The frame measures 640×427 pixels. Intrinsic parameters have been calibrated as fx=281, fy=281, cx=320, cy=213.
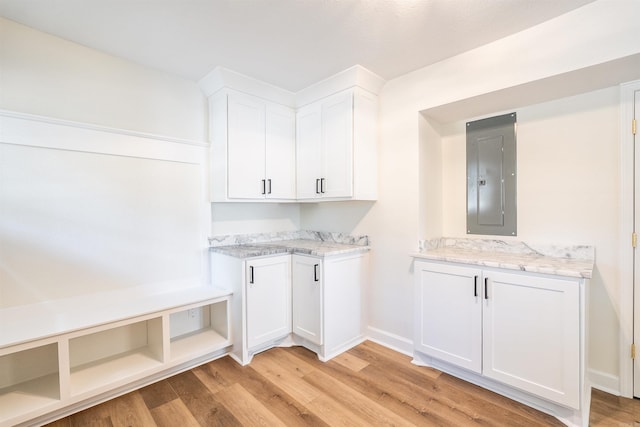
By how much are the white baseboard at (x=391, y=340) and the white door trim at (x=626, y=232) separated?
1.39 metres

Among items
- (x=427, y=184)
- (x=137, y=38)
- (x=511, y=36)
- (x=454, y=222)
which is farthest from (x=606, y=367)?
(x=137, y=38)

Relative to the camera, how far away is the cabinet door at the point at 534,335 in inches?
64.7

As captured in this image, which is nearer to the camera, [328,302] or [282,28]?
[282,28]

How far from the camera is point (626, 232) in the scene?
6.08 ft

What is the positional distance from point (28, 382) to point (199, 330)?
1.10 m

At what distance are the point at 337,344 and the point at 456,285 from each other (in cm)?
114

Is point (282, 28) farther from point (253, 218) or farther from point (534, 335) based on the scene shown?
point (534, 335)

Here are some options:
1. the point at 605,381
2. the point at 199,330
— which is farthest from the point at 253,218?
the point at 605,381

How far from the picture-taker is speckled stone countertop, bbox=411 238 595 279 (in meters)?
1.74

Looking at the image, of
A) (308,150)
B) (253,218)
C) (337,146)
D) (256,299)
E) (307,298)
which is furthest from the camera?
(253,218)

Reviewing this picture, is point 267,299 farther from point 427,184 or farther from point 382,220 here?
point 427,184

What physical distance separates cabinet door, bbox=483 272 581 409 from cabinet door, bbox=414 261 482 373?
2.9 inches

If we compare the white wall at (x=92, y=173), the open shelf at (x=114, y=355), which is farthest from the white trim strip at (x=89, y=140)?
the open shelf at (x=114, y=355)

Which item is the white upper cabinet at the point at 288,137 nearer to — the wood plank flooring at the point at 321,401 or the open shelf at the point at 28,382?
the wood plank flooring at the point at 321,401
